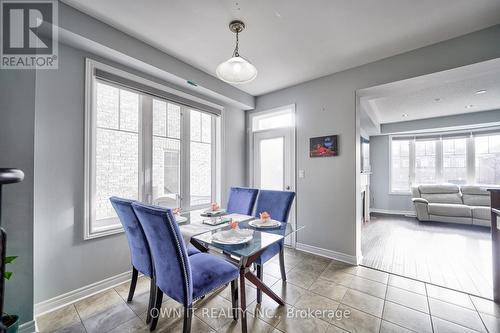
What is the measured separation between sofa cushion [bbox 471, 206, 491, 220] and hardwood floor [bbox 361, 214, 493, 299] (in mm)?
250

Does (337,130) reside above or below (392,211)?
above

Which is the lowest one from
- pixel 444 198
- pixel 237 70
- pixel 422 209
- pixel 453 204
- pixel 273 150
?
pixel 422 209

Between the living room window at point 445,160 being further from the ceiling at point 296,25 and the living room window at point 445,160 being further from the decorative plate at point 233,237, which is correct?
the decorative plate at point 233,237

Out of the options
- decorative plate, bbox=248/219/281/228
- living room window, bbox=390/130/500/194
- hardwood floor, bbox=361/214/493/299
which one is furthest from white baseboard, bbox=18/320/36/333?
living room window, bbox=390/130/500/194

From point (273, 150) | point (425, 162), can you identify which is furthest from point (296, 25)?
point (425, 162)

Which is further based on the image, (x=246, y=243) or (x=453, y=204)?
(x=453, y=204)

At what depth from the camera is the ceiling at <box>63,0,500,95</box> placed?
184cm

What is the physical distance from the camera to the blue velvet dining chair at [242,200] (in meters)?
2.71

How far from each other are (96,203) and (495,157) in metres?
7.74

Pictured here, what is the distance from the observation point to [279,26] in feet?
6.88

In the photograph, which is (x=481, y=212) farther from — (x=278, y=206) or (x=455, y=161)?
(x=278, y=206)

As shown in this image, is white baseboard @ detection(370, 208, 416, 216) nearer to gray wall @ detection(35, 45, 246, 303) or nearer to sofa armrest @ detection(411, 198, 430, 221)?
sofa armrest @ detection(411, 198, 430, 221)

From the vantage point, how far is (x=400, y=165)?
604cm

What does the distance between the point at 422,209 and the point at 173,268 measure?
5846 millimetres
